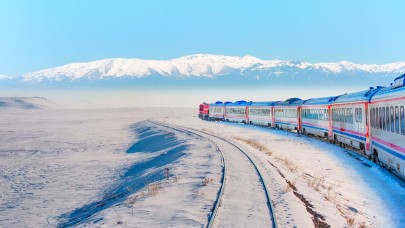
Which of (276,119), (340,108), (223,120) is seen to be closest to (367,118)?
(340,108)

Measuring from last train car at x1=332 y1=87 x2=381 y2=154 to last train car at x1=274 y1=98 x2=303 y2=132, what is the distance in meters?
12.7

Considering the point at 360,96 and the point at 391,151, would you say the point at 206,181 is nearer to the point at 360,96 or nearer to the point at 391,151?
the point at 391,151

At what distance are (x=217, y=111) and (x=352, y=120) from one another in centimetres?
6159

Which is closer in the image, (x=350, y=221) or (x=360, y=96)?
(x=350, y=221)

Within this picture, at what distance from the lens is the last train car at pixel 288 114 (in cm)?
4772

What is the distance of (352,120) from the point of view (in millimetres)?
28328

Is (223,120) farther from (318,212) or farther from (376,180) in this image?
(318,212)

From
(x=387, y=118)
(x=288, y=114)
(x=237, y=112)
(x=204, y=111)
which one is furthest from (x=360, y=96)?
(x=204, y=111)

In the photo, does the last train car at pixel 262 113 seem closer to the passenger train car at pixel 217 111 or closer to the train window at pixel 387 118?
the passenger train car at pixel 217 111

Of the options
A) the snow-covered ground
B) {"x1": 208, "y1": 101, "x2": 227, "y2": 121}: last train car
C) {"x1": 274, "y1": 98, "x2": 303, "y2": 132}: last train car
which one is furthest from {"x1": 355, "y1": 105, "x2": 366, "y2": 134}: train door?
{"x1": 208, "y1": 101, "x2": 227, "y2": 121}: last train car

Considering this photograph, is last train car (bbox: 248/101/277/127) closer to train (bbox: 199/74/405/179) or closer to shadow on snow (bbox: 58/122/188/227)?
train (bbox: 199/74/405/179)

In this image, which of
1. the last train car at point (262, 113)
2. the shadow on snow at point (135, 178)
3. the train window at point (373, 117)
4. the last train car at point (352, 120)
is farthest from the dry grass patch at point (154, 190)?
the last train car at point (262, 113)

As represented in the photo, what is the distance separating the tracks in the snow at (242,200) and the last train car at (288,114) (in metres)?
26.8

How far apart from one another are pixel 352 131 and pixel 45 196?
17.2 m
